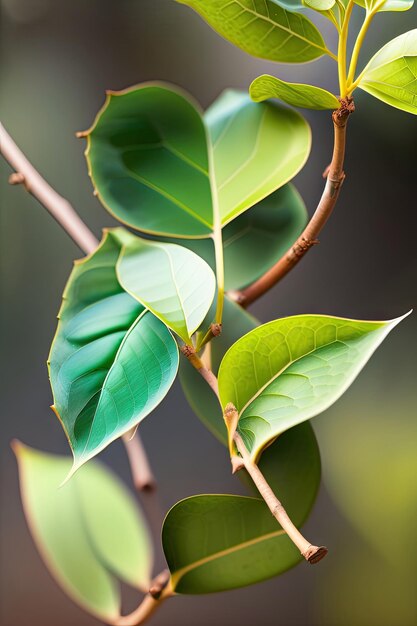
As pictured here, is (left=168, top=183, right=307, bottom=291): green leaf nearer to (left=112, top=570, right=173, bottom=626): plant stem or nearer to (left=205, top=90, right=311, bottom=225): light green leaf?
(left=205, top=90, right=311, bottom=225): light green leaf

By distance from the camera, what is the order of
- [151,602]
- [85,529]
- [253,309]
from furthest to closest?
1. [253,309]
2. [85,529]
3. [151,602]

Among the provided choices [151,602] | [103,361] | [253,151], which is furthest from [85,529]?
[253,151]

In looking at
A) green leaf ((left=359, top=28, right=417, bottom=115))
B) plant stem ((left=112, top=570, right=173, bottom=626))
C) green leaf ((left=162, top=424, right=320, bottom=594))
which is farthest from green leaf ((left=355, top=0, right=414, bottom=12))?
plant stem ((left=112, top=570, right=173, bottom=626))

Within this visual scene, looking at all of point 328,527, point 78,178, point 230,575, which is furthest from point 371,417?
point 78,178

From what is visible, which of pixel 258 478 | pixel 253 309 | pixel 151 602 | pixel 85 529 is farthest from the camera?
pixel 253 309

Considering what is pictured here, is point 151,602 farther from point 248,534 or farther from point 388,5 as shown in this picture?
point 388,5

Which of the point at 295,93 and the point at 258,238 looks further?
the point at 258,238
